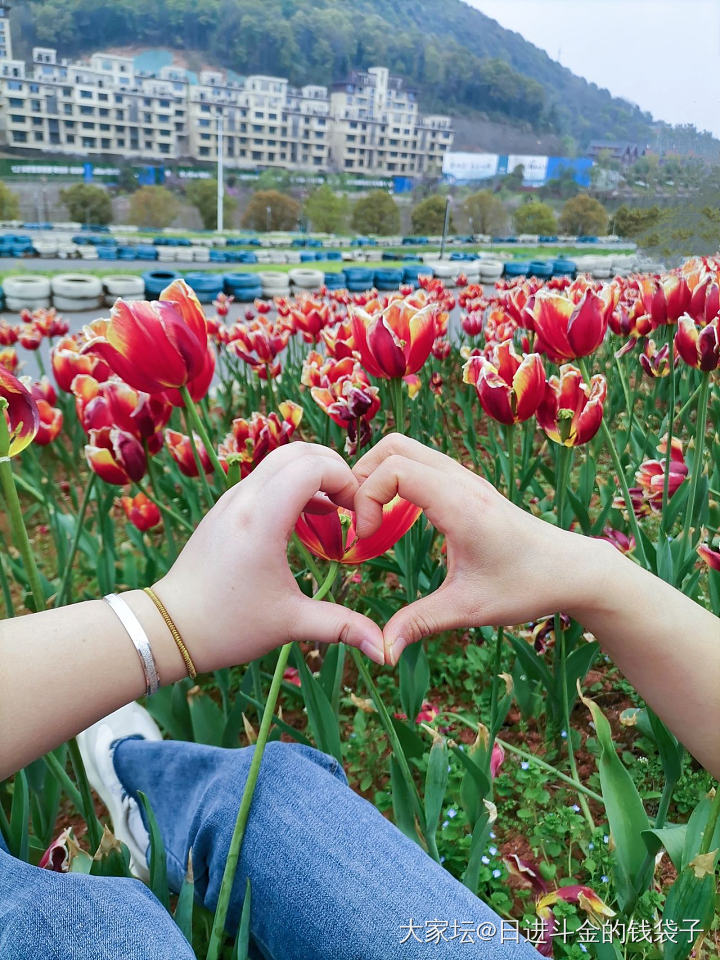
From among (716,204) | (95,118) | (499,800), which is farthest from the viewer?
(95,118)

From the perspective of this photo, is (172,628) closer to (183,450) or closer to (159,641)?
(159,641)

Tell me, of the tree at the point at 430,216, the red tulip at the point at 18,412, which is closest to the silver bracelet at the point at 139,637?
the red tulip at the point at 18,412

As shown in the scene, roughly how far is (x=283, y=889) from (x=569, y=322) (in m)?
1.19

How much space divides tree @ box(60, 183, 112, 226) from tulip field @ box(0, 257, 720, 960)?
110ft

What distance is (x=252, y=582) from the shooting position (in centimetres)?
61

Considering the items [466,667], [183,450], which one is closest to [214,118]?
[183,450]

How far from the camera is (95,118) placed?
4391 centimetres

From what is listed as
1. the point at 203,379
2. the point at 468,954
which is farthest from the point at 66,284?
the point at 468,954

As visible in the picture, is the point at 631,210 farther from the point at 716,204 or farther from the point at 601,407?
the point at 601,407

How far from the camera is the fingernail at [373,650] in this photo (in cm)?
61

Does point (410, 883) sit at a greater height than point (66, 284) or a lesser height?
greater

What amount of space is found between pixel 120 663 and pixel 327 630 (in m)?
0.18

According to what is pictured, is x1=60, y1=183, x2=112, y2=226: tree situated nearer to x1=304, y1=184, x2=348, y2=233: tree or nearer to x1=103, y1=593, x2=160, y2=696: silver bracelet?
x1=304, y1=184, x2=348, y2=233: tree

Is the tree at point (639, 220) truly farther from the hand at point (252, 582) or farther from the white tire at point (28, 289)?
the white tire at point (28, 289)
